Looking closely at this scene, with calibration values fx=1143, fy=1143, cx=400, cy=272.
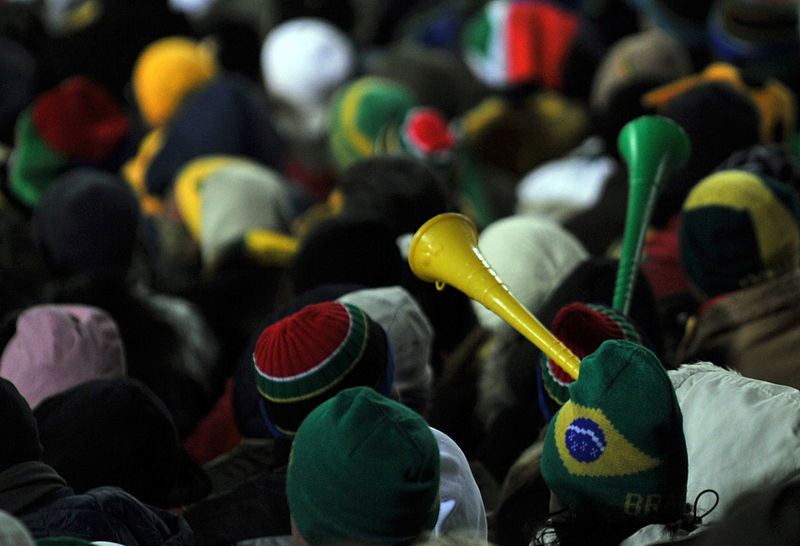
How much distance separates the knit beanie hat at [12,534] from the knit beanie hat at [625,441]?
698 millimetres

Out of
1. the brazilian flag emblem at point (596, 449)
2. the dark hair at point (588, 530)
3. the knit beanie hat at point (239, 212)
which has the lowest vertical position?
the knit beanie hat at point (239, 212)

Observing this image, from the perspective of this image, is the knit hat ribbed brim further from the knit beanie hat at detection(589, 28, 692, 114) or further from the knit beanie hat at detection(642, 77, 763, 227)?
the knit beanie hat at detection(589, 28, 692, 114)

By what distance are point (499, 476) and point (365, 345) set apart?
1.87 feet

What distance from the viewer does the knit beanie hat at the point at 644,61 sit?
4.41 metres

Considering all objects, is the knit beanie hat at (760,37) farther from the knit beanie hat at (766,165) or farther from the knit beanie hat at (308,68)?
the knit beanie hat at (308,68)

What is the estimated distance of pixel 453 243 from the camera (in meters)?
1.90

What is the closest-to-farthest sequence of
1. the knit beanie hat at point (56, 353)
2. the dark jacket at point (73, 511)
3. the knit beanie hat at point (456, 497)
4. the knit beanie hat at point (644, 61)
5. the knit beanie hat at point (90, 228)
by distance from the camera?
1. the dark jacket at point (73, 511)
2. the knit beanie hat at point (456, 497)
3. the knit beanie hat at point (56, 353)
4. the knit beanie hat at point (90, 228)
5. the knit beanie hat at point (644, 61)

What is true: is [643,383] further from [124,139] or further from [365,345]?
[124,139]

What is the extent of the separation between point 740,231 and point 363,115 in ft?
6.56

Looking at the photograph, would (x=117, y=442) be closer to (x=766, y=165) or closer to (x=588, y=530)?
(x=588, y=530)

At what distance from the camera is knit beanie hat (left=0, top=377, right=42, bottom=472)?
1.65 metres

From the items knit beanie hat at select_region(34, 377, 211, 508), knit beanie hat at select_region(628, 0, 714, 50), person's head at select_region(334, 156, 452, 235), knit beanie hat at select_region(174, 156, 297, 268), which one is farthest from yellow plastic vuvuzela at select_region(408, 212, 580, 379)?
knit beanie hat at select_region(628, 0, 714, 50)

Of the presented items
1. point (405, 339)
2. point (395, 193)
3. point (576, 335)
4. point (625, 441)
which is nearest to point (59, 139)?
point (395, 193)

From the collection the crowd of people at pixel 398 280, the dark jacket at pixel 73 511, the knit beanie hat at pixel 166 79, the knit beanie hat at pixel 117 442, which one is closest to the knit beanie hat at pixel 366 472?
the crowd of people at pixel 398 280
